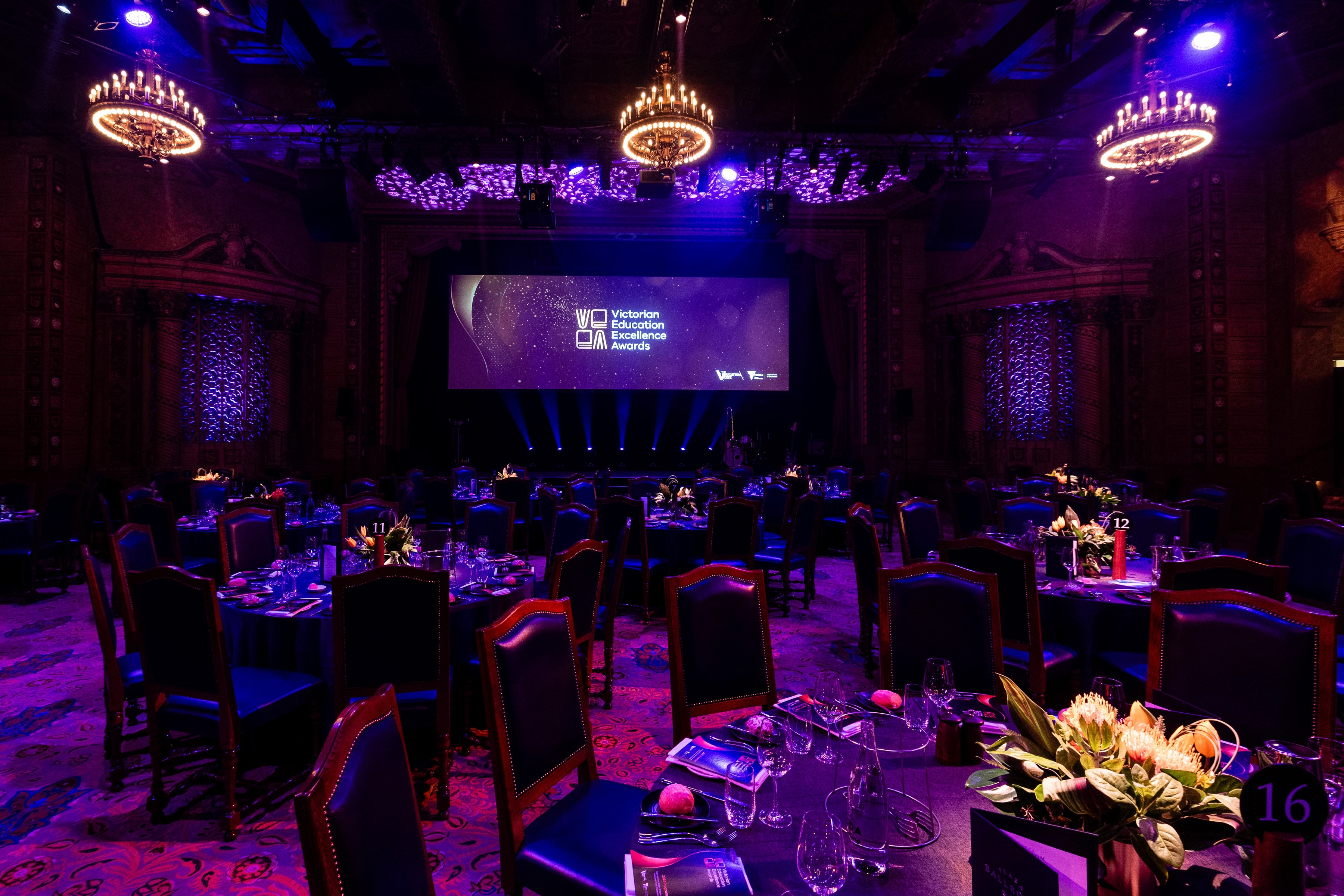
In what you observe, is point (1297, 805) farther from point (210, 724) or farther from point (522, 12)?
point (522, 12)

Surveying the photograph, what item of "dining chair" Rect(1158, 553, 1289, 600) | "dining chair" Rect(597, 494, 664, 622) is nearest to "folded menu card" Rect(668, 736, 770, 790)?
"dining chair" Rect(1158, 553, 1289, 600)

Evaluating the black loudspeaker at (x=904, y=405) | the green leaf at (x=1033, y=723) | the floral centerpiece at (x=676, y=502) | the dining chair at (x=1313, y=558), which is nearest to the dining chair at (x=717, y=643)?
the green leaf at (x=1033, y=723)

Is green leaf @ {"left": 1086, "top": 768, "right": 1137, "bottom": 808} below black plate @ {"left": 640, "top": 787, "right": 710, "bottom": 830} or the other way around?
the other way around

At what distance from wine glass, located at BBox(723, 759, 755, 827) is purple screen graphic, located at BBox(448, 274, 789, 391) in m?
9.90

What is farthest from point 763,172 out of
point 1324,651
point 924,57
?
point 1324,651

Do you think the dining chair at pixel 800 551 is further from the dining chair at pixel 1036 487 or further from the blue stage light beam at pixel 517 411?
the blue stage light beam at pixel 517 411

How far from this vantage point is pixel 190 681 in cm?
248

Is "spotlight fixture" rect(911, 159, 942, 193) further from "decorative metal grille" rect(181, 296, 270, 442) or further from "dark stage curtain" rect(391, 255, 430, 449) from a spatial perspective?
"decorative metal grille" rect(181, 296, 270, 442)

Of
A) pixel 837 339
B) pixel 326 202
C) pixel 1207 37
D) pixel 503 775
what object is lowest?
pixel 503 775

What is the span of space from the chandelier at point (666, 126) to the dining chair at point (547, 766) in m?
4.68

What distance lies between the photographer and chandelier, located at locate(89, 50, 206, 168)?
4895 mm

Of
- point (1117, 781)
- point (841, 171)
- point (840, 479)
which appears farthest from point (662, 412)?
point (1117, 781)

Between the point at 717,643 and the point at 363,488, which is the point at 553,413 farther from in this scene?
the point at 717,643

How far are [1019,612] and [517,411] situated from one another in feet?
32.1
